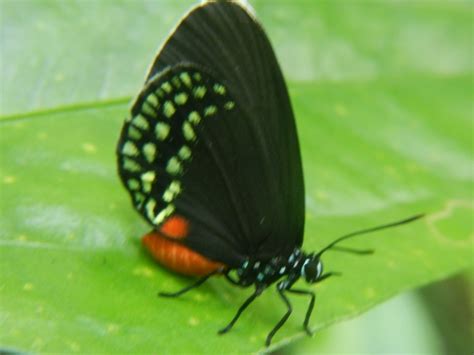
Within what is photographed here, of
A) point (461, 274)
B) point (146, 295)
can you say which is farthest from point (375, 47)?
point (146, 295)

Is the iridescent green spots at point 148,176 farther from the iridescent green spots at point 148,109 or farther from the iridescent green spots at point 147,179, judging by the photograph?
the iridescent green spots at point 148,109

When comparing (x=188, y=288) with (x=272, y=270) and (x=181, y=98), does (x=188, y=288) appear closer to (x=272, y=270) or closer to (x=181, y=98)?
(x=272, y=270)

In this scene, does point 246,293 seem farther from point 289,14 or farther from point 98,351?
point 289,14

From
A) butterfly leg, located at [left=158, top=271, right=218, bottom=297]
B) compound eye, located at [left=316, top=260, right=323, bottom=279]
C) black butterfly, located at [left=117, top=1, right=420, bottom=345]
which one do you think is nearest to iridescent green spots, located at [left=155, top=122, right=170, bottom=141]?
black butterfly, located at [left=117, top=1, right=420, bottom=345]

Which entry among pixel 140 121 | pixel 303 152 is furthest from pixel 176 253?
pixel 303 152

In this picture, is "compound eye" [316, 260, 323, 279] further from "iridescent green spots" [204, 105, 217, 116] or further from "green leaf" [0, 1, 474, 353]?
"iridescent green spots" [204, 105, 217, 116]

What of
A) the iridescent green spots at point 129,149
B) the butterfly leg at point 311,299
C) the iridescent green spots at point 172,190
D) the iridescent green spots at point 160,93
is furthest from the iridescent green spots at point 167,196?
the butterfly leg at point 311,299
